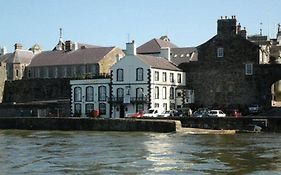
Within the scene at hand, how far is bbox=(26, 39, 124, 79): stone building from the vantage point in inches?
2808

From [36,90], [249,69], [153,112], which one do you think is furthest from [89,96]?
[249,69]

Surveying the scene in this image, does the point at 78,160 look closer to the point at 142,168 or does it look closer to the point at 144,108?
the point at 142,168

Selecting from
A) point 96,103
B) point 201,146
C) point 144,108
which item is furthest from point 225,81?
point 201,146

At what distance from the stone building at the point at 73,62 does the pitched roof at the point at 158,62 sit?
12212 millimetres

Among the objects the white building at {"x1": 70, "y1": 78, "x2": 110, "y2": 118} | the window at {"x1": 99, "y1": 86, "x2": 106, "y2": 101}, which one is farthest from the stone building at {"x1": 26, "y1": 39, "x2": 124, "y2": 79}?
the window at {"x1": 99, "y1": 86, "x2": 106, "y2": 101}

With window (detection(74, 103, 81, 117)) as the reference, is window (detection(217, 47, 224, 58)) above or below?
above

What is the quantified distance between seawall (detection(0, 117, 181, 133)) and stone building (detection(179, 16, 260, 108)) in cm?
1556

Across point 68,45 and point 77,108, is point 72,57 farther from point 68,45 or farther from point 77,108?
point 77,108

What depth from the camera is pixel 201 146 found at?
31.8 meters

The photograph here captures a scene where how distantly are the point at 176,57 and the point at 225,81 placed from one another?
11435mm

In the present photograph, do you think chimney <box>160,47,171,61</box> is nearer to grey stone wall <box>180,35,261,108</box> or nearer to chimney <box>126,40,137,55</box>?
grey stone wall <box>180,35,261,108</box>

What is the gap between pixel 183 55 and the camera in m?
67.9

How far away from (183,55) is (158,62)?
32.7 feet

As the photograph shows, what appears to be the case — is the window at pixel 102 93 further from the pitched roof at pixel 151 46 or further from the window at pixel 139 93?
the pitched roof at pixel 151 46
